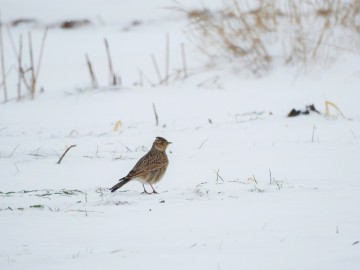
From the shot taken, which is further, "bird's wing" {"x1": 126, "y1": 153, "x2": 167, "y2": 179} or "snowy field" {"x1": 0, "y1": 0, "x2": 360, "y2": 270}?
"bird's wing" {"x1": 126, "y1": 153, "x2": 167, "y2": 179}

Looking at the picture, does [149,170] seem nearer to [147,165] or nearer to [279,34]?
[147,165]

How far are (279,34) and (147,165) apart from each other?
584 cm

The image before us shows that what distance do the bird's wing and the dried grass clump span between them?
4793 mm

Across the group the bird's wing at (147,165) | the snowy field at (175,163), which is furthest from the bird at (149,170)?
the snowy field at (175,163)

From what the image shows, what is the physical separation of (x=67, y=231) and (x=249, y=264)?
1038mm

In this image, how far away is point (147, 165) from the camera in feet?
15.3

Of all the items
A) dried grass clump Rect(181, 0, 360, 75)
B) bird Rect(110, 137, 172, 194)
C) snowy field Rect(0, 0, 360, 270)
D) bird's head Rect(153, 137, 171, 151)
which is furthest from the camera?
dried grass clump Rect(181, 0, 360, 75)

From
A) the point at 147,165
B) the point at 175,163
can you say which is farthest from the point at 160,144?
the point at 147,165

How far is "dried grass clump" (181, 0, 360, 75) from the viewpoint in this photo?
938cm

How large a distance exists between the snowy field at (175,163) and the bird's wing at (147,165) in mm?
166

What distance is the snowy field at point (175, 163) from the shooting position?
302 centimetres

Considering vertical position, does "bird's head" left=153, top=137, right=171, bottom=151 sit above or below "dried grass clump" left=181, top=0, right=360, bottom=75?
below

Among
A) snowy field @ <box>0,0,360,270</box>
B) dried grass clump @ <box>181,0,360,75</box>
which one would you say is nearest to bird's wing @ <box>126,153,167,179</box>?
snowy field @ <box>0,0,360,270</box>

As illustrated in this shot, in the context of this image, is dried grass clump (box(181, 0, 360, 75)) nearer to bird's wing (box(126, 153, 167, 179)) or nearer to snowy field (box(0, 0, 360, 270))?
snowy field (box(0, 0, 360, 270))
